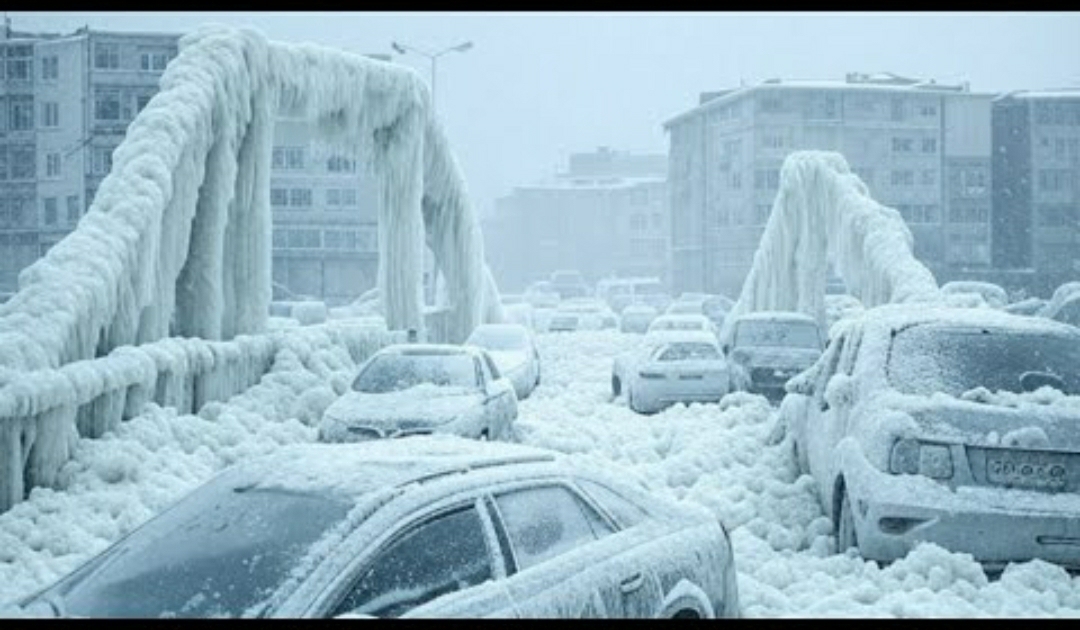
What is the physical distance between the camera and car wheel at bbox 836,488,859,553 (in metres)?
7.75

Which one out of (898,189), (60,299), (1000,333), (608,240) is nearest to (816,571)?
(1000,333)

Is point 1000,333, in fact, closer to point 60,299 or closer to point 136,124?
point 60,299

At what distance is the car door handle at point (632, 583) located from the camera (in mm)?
4906

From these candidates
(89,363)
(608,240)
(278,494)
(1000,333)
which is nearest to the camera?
(278,494)

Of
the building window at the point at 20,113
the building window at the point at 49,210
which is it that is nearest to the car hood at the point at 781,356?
the building window at the point at 49,210

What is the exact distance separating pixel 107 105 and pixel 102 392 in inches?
2436

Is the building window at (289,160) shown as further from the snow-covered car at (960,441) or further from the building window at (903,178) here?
the snow-covered car at (960,441)

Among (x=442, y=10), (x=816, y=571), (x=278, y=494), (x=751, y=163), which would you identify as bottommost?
(x=816, y=571)

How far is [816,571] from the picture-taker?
771 centimetres

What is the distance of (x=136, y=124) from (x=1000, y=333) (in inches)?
427

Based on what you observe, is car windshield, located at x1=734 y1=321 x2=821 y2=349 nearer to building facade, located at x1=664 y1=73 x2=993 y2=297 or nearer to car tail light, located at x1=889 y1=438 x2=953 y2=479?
car tail light, located at x1=889 y1=438 x2=953 y2=479

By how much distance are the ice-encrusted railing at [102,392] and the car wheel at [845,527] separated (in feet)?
20.8

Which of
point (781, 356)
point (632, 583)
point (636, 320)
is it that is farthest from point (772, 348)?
point (636, 320)

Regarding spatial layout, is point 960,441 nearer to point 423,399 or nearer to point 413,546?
point 413,546
